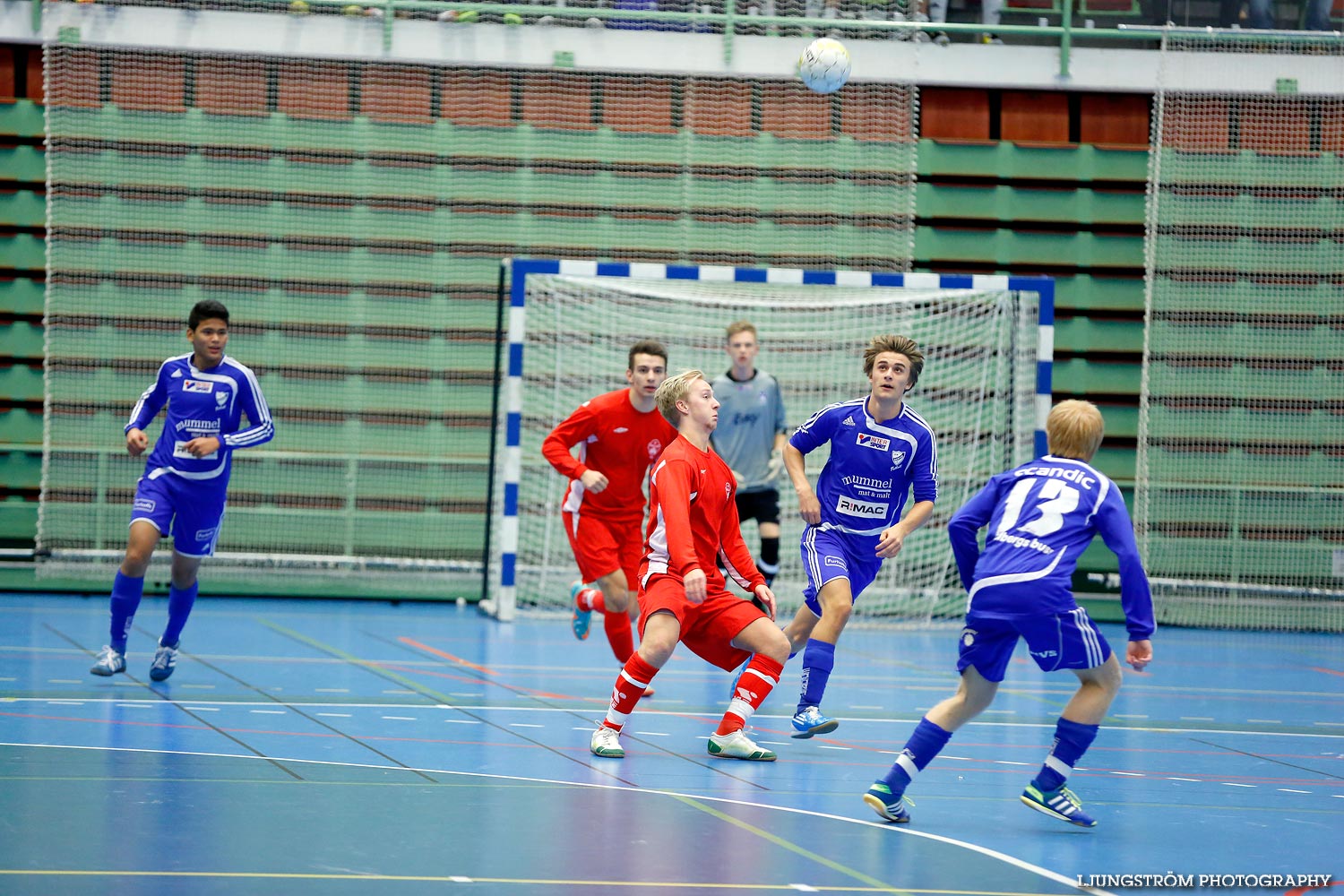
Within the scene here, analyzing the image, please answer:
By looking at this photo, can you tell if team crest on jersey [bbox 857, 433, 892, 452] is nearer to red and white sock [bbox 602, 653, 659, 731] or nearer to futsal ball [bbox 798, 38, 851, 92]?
red and white sock [bbox 602, 653, 659, 731]

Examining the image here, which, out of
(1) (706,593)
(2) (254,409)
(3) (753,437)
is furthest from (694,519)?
(3) (753,437)

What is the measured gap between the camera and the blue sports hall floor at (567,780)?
4043mm

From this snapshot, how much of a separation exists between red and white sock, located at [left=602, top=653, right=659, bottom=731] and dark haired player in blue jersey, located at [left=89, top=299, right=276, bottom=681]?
2.77 meters

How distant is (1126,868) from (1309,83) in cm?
1048

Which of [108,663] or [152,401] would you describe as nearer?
[108,663]

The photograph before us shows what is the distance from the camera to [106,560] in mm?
11945

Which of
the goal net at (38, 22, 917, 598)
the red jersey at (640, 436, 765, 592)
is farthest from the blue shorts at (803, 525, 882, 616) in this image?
the goal net at (38, 22, 917, 598)

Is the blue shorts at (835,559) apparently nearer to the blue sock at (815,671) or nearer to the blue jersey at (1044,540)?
the blue sock at (815,671)

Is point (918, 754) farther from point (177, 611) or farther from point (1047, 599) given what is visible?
point (177, 611)

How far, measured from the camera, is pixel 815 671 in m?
6.36

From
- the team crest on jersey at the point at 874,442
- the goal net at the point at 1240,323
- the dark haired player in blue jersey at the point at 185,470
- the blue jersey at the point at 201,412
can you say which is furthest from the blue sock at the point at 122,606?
the goal net at the point at 1240,323

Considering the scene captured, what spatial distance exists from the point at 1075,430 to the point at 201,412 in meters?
4.85

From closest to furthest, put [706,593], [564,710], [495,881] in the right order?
[495,881]
[706,593]
[564,710]

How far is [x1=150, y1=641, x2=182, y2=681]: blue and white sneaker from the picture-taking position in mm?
7375
